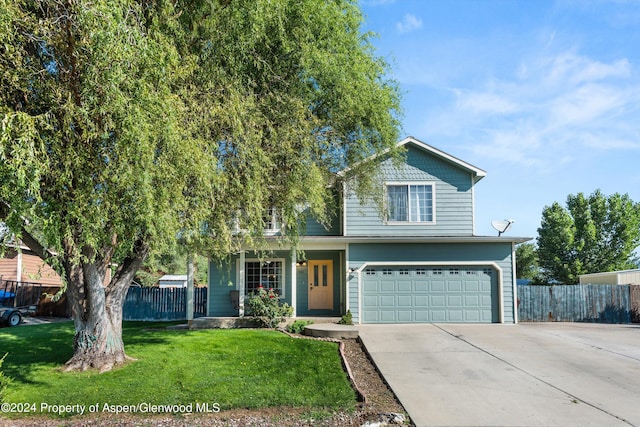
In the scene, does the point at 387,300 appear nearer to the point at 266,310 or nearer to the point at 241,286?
the point at 266,310

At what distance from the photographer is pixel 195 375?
870 cm

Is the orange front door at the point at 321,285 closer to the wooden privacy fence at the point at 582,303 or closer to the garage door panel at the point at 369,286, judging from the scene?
the garage door panel at the point at 369,286

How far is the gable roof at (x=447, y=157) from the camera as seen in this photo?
17.2 meters

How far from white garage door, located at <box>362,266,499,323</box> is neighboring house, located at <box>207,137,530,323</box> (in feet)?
0.12

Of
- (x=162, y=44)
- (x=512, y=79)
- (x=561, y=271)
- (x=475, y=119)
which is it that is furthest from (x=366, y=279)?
(x=561, y=271)

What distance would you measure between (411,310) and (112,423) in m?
11.6

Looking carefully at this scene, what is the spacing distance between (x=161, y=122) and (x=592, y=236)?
3183 cm

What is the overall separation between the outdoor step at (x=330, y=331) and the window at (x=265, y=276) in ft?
12.1

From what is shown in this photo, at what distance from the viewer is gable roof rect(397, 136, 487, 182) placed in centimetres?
1716

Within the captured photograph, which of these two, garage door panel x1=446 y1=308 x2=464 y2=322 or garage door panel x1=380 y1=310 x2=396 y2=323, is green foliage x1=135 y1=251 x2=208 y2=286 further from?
garage door panel x1=446 y1=308 x2=464 y2=322

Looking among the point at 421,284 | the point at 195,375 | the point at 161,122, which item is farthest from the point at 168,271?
the point at 161,122

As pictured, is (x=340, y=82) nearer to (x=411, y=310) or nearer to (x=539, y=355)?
(x=539, y=355)

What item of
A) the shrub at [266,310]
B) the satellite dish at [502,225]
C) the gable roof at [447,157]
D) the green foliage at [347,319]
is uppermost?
the gable roof at [447,157]

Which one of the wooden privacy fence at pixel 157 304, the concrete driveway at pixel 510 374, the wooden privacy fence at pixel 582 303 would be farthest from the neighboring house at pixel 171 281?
the wooden privacy fence at pixel 582 303
